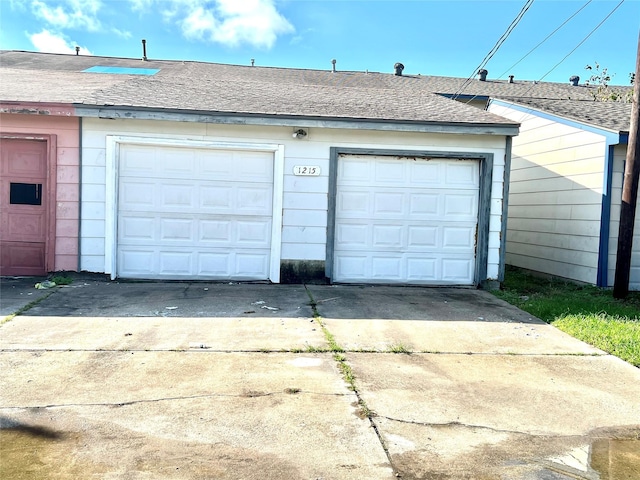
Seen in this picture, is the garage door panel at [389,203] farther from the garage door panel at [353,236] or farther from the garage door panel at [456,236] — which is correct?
the garage door panel at [456,236]

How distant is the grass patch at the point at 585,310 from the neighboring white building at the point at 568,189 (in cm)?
59

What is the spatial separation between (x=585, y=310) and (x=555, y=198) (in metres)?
3.72

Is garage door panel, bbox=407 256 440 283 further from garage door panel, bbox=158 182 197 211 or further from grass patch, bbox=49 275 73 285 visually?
grass patch, bbox=49 275 73 285

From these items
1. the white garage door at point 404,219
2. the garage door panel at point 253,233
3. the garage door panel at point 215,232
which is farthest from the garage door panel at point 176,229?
the white garage door at point 404,219

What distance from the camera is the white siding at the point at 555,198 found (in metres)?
8.88

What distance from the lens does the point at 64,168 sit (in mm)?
8125

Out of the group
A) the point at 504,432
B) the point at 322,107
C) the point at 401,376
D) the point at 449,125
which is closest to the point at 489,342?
the point at 401,376

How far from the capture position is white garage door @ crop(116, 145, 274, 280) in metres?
8.32

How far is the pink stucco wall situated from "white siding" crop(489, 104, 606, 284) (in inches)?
332

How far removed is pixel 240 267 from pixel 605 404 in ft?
19.0

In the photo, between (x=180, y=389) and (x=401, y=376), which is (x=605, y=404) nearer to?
(x=401, y=376)

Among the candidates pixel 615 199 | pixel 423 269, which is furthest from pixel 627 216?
pixel 423 269

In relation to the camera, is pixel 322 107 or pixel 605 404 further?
pixel 322 107

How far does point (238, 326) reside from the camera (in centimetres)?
588
